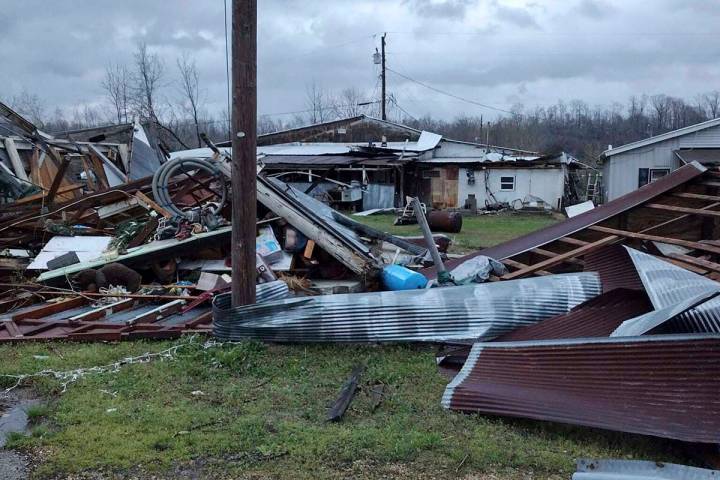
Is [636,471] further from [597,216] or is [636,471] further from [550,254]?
[597,216]

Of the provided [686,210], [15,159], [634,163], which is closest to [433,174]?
[634,163]

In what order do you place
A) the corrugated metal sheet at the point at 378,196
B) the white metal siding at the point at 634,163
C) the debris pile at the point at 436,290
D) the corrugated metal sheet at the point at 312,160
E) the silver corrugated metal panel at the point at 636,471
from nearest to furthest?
the silver corrugated metal panel at the point at 636,471 → the debris pile at the point at 436,290 → the white metal siding at the point at 634,163 → the corrugated metal sheet at the point at 312,160 → the corrugated metal sheet at the point at 378,196

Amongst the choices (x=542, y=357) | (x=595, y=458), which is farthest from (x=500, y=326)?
(x=595, y=458)

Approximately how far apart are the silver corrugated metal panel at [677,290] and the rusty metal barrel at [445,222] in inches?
492

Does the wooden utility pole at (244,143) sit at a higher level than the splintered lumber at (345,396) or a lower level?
higher

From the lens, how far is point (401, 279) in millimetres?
7797

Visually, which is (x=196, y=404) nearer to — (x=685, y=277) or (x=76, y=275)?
(x=685, y=277)

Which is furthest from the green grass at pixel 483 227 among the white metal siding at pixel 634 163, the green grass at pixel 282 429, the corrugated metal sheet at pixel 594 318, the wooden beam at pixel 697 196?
the green grass at pixel 282 429

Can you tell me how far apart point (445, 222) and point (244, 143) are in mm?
13432

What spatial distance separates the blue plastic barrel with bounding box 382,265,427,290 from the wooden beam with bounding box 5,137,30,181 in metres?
10.9

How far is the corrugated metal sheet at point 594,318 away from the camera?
5.06 meters

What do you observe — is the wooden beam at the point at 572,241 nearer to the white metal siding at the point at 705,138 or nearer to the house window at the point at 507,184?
the white metal siding at the point at 705,138

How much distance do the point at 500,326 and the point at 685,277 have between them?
5.31 ft

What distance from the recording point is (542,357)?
172 inches
